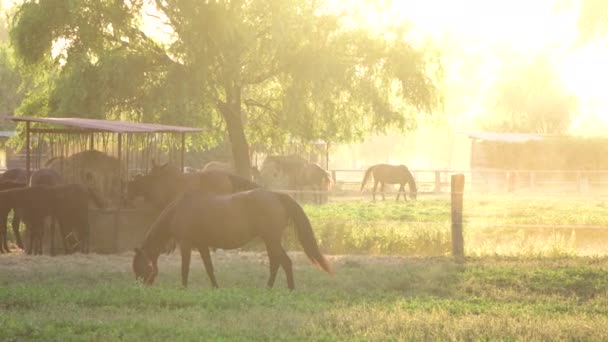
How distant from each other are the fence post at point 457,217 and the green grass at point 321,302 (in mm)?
852

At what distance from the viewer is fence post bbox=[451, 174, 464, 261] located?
57.5 feet

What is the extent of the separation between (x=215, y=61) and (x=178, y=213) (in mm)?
11744

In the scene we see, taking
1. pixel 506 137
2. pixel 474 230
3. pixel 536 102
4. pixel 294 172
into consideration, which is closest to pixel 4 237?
pixel 474 230

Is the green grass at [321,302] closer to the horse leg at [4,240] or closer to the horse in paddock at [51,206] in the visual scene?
the horse in paddock at [51,206]

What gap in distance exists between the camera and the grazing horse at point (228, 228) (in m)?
13.0

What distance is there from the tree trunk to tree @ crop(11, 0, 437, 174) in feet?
0.52

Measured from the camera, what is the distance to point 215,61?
24.4 m

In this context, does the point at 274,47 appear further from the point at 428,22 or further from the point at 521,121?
the point at 521,121

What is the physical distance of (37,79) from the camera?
85.1 ft

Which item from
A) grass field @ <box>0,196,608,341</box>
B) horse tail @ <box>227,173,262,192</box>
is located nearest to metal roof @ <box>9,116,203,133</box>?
horse tail @ <box>227,173,262,192</box>

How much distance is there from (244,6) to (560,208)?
13.5 m

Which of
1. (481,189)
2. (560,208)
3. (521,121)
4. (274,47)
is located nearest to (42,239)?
(274,47)

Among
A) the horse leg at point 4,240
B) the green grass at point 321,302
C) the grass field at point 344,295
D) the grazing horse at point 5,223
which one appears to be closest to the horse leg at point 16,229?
the grazing horse at point 5,223

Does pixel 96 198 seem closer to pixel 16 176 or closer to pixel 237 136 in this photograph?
pixel 16 176
